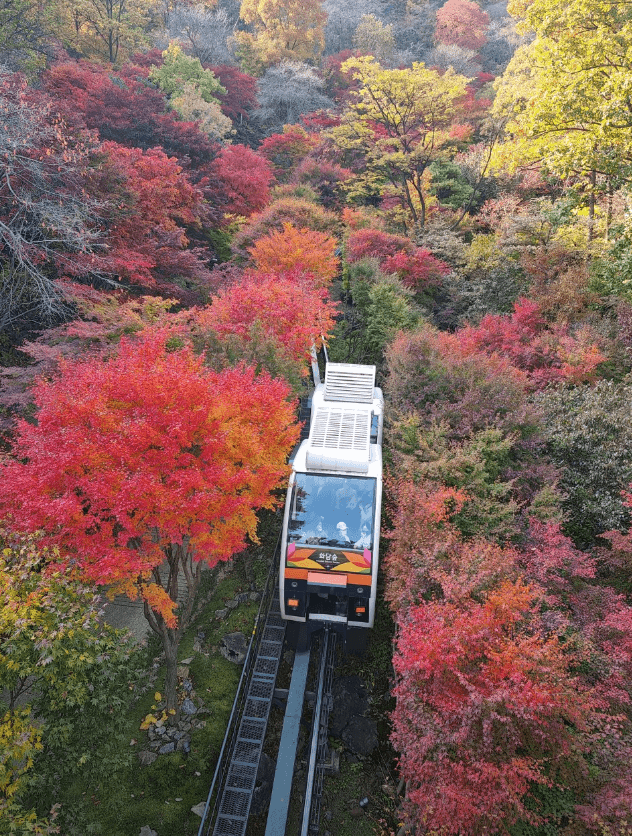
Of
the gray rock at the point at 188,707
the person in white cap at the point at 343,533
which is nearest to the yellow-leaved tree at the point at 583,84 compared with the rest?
the person in white cap at the point at 343,533

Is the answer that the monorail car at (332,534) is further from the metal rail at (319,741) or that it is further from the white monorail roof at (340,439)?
the metal rail at (319,741)

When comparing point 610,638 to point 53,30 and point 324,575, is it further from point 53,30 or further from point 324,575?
point 53,30

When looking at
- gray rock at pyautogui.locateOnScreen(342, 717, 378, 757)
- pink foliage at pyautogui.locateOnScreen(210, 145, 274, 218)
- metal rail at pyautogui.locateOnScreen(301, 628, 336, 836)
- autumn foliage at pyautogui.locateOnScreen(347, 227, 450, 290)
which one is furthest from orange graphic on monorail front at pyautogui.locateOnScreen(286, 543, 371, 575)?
pink foliage at pyautogui.locateOnScreen(210, 145, 274, 218)

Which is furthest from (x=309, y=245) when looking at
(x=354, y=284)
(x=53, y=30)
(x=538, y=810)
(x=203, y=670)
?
(x=53, y=30)

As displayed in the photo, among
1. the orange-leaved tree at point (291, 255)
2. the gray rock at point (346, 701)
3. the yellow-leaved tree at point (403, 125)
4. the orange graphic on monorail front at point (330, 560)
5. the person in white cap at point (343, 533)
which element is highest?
the yellow-leaved tree at point (403, 125)

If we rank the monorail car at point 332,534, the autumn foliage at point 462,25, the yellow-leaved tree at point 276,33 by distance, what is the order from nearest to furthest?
the monorail car at point 332,534 → the yellow-leaved tree at point 276,33 → the autumn foliage at point 462,25

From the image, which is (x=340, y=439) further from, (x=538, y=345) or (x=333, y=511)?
(x=538, y=345)
